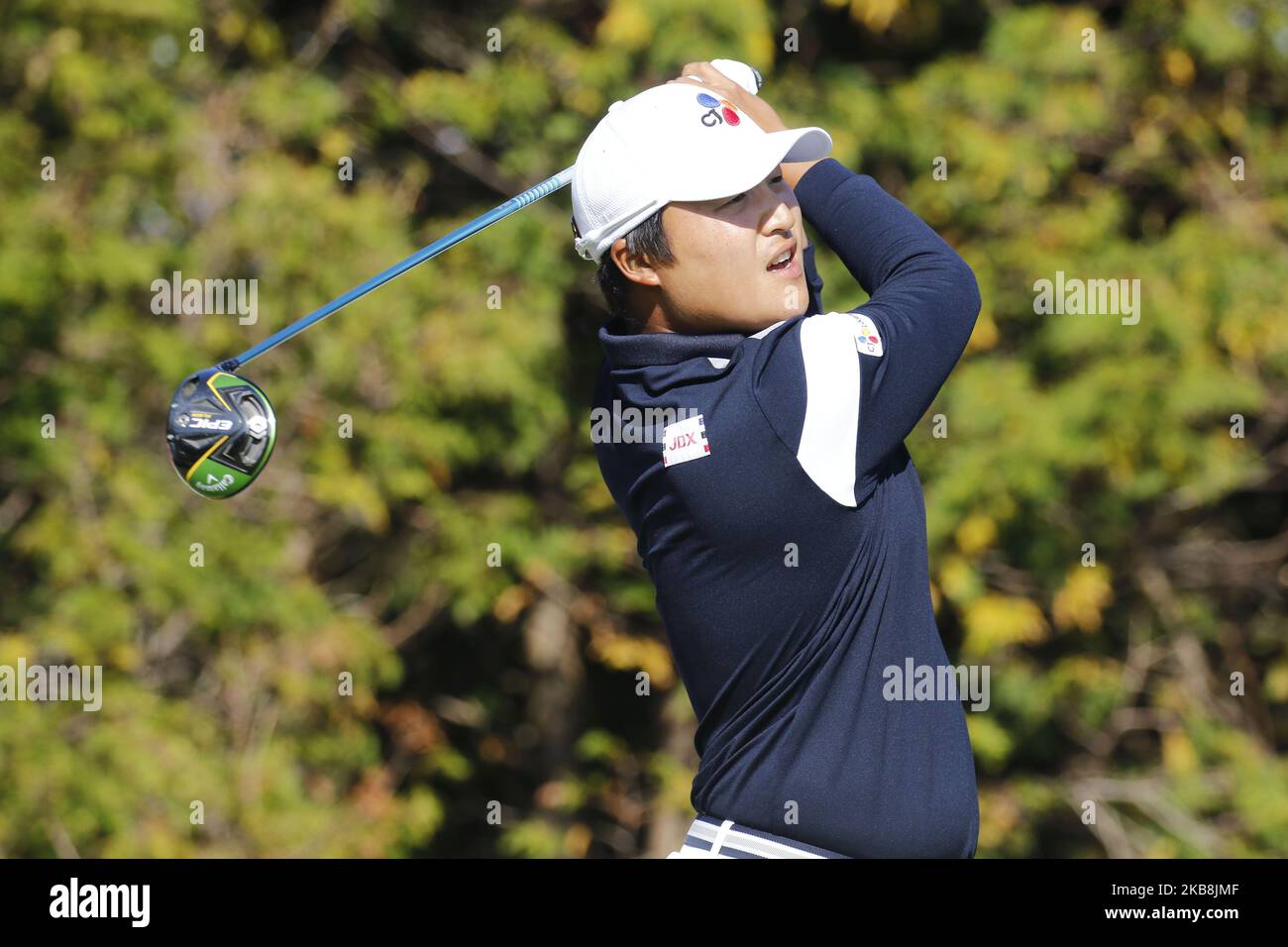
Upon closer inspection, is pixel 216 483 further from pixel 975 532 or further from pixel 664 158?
pixel 975 532

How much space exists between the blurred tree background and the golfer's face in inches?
182

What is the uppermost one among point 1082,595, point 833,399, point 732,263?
point 732,263

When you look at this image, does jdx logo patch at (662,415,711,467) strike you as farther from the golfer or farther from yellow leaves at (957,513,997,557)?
yellow leaves at (957,513,997,557)

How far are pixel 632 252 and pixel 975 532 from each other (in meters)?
5.16

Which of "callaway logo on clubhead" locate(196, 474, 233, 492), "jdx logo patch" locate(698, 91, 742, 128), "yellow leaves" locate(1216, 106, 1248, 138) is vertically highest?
"yellow leaves" locate(1216, 106, 1248, 138)

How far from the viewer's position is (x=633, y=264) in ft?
8.35

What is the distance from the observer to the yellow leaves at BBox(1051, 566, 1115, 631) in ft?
25.3

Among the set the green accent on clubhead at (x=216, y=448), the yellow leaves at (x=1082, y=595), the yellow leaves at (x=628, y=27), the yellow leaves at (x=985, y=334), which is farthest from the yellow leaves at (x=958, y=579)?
the green accent on clubhead at (x=216, y=448)

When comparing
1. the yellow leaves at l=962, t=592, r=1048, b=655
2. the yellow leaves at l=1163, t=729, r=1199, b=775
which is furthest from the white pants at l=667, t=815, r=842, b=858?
the yellow leaves at l=1163, t=729, r=1199, b=775

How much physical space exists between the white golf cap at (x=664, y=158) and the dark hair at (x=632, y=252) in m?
0.02

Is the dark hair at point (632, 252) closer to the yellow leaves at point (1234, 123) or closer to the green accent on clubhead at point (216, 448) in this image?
the green accent on clubhead at point (216, 448)

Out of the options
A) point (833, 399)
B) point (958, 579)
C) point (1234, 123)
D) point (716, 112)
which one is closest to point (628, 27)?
point (958, 579)

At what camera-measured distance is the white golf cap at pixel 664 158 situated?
95.3 inches

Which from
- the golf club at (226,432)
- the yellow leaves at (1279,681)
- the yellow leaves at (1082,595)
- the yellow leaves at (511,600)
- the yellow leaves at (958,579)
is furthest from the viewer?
the yellow leaves at (1279,681)
